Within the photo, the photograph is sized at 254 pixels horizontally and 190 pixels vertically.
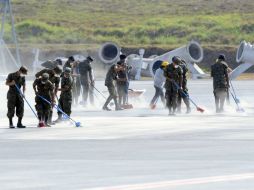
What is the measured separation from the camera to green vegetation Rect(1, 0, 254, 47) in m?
98.4

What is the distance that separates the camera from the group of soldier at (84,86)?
2441 cm

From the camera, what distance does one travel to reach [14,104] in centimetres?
2431

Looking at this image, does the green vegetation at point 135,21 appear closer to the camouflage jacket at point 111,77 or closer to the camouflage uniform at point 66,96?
the camouflage jacket at point 111,77

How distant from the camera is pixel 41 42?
100 m

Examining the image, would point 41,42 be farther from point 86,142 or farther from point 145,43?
point 86,142

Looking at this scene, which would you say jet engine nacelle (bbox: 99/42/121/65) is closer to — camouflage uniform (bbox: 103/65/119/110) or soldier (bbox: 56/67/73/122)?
camouflage uniform (bbox: 103/65/119/110)

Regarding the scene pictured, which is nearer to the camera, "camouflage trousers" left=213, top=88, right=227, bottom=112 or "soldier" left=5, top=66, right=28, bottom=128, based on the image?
"soldier" left=5, top=66, right=28, bottom=128

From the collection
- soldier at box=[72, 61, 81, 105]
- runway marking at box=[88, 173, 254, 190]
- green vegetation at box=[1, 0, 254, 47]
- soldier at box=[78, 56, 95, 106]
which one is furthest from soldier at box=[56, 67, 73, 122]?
green vegetation at box=[1, 0, 254, 47]

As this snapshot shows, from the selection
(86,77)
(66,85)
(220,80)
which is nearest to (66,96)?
(66,85)

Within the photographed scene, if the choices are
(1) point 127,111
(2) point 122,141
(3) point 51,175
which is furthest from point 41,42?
(3) point 51,175

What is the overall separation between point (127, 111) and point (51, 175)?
17673 mm

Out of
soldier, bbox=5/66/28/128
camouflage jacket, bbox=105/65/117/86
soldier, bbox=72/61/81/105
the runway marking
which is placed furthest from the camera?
soldier, bbox=72/61/81/105

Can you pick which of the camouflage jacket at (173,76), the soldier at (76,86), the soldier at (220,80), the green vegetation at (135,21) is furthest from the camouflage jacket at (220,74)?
the green vegetation at (135,21)

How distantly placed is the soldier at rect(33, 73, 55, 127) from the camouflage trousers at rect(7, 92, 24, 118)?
0.35 metres
